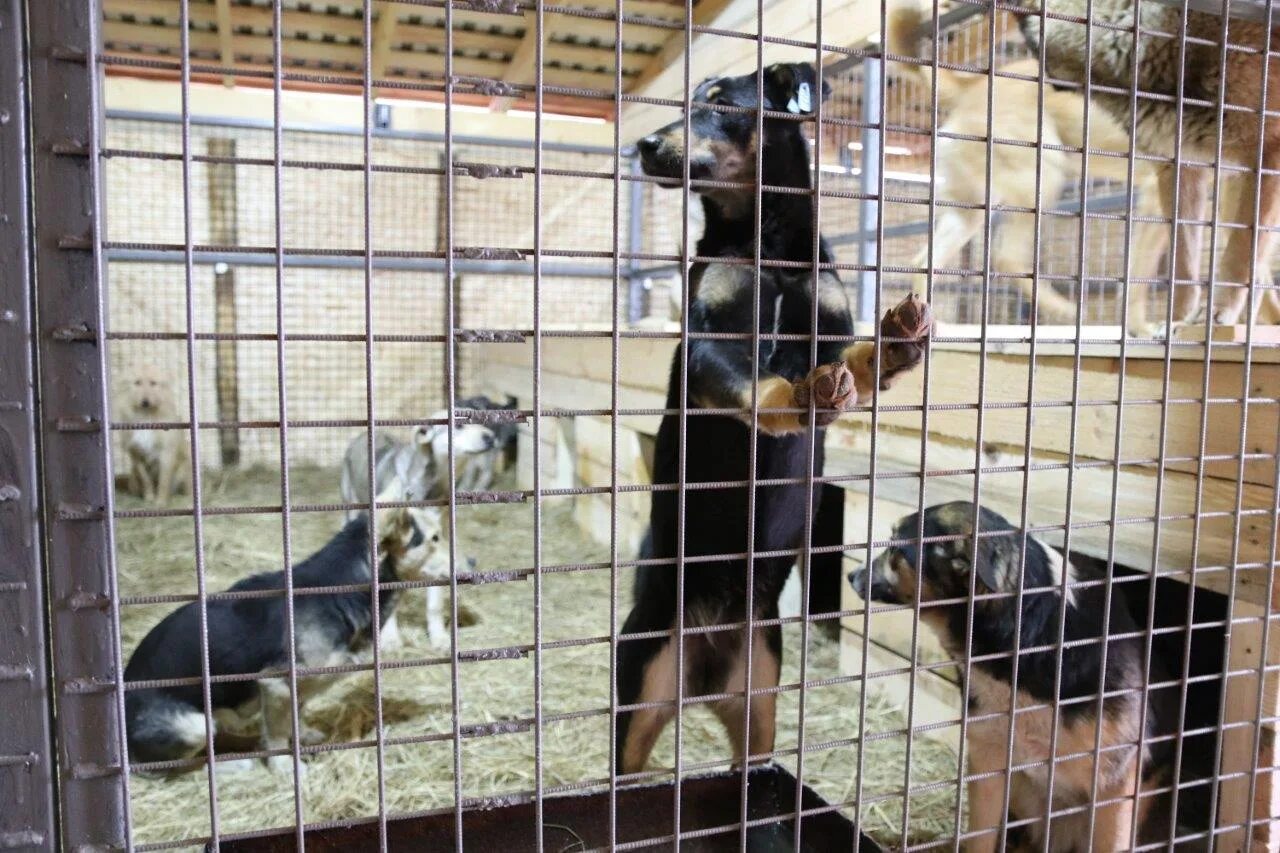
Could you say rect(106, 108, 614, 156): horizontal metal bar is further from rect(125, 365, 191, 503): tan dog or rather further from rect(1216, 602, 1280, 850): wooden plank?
rect(1216, 602, 1280, 850): wooden plank

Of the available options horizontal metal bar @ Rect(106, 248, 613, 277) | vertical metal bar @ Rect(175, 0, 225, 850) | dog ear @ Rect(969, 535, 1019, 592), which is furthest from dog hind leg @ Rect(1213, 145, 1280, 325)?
horizontal metal bar @ Rect(106, 248, 613, 277)

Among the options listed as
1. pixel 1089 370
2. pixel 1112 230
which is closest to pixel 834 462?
pixel 1089 370

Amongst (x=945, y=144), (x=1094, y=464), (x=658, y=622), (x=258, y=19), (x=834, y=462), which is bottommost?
(x=658, y=622)

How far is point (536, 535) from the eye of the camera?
1400 millimetres

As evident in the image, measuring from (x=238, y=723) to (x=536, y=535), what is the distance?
282 cm

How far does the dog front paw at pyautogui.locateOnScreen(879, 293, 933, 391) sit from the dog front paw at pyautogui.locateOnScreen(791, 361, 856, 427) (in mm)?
135

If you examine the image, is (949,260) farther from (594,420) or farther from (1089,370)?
(1089,370)

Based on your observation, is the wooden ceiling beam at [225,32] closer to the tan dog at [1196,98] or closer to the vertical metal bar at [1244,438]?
the tan dog at [1196,98]

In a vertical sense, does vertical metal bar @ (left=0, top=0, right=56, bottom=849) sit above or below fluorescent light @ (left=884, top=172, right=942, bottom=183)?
below

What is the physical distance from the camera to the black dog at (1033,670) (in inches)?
92.7

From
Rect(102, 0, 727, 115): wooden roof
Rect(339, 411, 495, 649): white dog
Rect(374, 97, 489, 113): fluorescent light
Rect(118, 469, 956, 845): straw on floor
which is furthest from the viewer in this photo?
Rect(374, 97, 489, 113): fluorescent light

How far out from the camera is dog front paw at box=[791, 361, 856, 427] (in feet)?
5.34

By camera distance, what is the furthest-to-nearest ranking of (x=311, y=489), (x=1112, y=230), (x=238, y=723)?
(x=311, y=489)
(x=1112, y=230)
(x=238, y=723)

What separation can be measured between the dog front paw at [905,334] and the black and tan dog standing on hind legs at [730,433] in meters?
0.49
